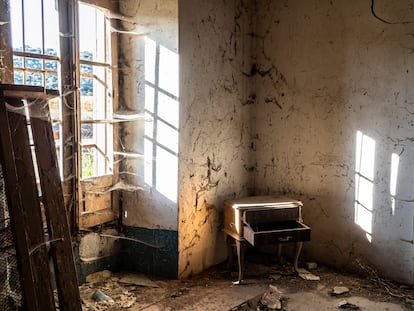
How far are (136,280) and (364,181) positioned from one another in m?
1.80

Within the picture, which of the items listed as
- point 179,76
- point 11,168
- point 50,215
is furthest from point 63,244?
point 179,76

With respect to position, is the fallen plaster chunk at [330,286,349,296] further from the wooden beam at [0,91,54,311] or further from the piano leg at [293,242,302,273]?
the wooden beam at [0,91,54,311]

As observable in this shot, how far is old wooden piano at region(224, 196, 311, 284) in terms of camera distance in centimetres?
297

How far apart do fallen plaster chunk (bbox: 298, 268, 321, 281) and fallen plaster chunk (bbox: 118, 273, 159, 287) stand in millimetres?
1085

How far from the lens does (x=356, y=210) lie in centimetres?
333

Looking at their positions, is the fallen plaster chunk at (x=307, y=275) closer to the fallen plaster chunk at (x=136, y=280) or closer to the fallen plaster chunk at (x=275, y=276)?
the fallen plaster chunk at (x=275, y=276)

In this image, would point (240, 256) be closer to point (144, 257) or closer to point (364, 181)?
point (144, 257)

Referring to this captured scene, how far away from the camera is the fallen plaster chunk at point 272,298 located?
9.22ft

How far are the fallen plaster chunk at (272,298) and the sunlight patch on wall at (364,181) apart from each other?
2.81ft

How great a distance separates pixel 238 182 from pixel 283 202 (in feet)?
1.68

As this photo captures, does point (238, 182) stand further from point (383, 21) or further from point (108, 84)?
point (383, 21)

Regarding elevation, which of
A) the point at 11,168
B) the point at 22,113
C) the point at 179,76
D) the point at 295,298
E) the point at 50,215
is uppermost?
the point at 179,76

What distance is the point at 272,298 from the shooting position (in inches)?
114

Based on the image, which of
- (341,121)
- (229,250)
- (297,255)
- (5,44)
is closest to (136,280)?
(229,250)
